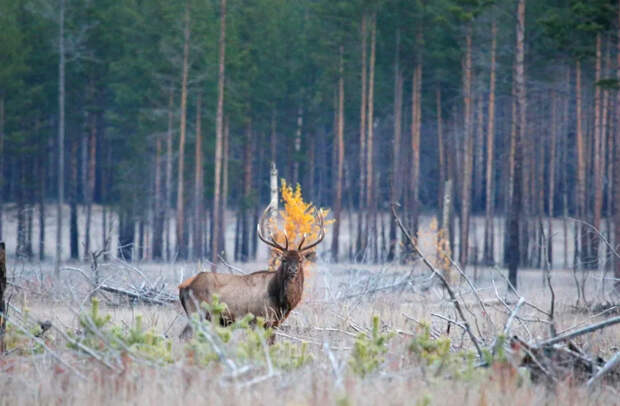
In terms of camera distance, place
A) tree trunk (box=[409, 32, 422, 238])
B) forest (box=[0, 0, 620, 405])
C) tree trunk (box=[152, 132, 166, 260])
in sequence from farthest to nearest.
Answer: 1. tree trunk (box=[152, 132, 166, 260])
2. tree trunk (box=[409, 32, 422, 238])
3. forest (box=[0, 0, 620, 405])

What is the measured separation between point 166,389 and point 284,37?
3981cm

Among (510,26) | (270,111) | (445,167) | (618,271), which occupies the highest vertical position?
(510,26)

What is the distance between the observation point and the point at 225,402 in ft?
19.8

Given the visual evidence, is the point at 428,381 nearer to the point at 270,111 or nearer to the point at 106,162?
the point at 270,111

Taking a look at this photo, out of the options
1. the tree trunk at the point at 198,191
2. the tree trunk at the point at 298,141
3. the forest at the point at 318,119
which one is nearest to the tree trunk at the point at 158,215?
the forest at the point at 318,119

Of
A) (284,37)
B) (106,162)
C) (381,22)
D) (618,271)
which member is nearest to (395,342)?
(618,271)

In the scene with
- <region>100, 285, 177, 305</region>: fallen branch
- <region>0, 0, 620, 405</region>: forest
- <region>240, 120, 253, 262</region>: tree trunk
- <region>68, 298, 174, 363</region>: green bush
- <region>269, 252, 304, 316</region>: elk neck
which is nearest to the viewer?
<region>68, 298, 174, 363</region>: green bush

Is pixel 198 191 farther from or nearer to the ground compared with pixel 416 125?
nearer to the ground

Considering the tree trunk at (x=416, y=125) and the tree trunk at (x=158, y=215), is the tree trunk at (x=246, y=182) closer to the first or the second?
the tree trunk at (x=158, y=215)

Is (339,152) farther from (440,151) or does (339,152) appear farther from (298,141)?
(298,141)

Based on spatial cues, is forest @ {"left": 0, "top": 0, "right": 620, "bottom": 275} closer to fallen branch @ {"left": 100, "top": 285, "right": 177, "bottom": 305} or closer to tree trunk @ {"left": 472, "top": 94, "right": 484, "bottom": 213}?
tree trunk @ {"left": 472, "top": 94, "right": 484, "bottom": 213}

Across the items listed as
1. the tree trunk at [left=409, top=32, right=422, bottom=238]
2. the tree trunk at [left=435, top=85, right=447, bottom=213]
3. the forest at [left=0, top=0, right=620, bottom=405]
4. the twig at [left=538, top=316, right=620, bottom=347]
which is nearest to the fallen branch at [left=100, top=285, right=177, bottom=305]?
the forest at [left=0, top=0, right=620, bottom=405]

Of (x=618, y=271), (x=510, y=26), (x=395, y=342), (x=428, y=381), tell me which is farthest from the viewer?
(x=510, y=26)

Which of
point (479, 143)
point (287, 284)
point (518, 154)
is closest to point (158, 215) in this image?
point (479, 143)
